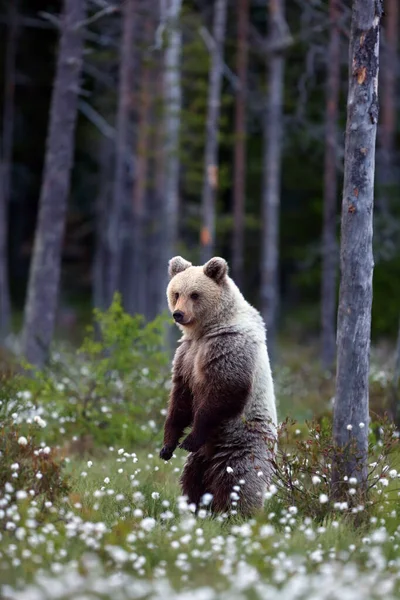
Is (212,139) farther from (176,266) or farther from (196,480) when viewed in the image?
(196,480)

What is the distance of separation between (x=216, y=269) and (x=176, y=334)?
20.8m

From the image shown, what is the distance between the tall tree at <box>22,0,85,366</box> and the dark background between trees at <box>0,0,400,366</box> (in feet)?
0.82

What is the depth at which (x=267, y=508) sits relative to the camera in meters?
7.20

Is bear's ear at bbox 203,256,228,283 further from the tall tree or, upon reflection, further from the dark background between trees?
the dark background between trees

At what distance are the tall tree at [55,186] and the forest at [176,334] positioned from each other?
0.04 m

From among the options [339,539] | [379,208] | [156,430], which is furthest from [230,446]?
[379,208]

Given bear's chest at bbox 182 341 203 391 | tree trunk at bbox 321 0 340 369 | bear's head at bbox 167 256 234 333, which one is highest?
tree trunk at bbox 321 0 340 369

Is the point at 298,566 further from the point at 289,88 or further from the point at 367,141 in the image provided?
the point at 289,88

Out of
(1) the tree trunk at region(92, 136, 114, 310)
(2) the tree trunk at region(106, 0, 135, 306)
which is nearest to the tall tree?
(2) the tree trunk at region(106, 0, 135, 306)

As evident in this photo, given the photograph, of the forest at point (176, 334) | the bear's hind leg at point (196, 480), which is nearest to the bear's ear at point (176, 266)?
the forest at point (176, 334)

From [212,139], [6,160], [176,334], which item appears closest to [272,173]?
[212,139]

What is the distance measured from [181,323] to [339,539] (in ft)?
7.81

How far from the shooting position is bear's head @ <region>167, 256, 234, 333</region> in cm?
778

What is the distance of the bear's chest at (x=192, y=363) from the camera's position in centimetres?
765
